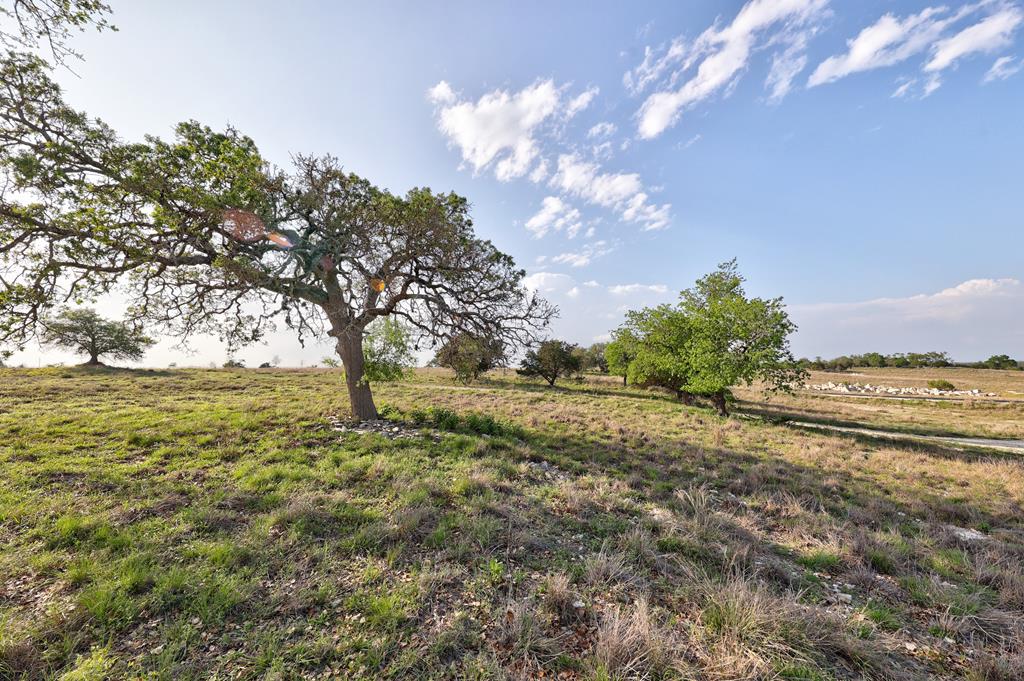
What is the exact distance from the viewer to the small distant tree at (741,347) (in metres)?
21.3

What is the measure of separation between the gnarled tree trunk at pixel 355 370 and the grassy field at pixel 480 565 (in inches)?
139

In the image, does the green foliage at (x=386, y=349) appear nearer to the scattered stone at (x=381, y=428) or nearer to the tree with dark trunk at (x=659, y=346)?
the scattered stone at (x=381, y=428)

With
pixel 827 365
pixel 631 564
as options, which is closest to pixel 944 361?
pixel 827 365

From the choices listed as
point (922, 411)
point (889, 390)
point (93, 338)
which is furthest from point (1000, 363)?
point (93, 338)

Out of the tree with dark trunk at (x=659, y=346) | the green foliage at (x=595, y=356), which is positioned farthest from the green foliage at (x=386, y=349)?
the green foliage at (x=595, y=356)

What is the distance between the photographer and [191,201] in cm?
1077

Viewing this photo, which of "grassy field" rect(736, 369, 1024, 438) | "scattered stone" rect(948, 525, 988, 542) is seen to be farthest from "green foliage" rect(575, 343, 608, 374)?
"scattered stone" rect(948, 525, 988, 542)

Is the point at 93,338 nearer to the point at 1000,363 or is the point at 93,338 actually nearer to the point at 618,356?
the point at 618,356

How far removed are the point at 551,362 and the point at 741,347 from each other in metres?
21.7

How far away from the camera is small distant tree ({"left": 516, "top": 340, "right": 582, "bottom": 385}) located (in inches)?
1607

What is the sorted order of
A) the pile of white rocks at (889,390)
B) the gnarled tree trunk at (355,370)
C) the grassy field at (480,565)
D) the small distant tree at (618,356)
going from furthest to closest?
the pile of white rocks at (889,390) → the small distant tree at (618,356) → the gnarled tree trunk at (355,370) → the grassy field at (480,565)

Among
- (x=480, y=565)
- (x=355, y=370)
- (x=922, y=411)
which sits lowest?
(x=922, y=411)

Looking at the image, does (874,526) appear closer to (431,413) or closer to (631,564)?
(631,564)

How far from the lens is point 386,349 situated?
15312 millimetres
